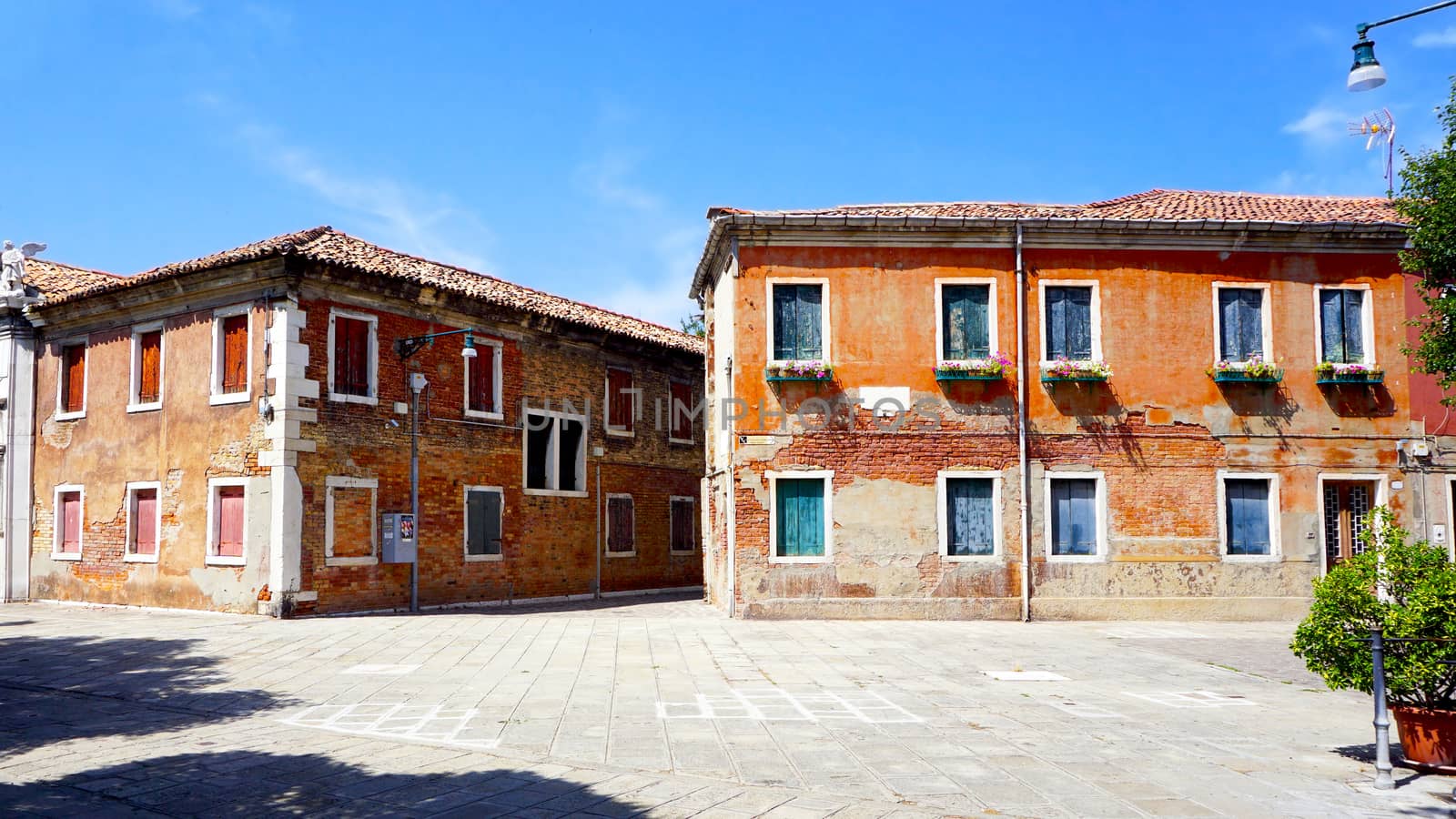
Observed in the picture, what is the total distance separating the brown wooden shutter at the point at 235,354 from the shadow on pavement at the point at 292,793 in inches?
487

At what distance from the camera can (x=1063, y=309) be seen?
58.8 feet

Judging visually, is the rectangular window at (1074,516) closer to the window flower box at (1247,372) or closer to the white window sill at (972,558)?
the white window sill at (972,558)

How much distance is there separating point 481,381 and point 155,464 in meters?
6.16

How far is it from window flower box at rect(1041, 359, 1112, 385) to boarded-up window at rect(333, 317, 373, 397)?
1204cm

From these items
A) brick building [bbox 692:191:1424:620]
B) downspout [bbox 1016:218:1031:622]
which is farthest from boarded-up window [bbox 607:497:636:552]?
downspout [bbox 1016:218:1031:622]

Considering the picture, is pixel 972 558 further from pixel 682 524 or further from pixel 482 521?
pixel 682 524

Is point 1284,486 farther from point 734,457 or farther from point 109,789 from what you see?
point 109,789

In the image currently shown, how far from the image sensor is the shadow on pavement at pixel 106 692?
28.8ft

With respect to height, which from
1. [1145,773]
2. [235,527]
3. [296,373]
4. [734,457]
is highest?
[296,373]

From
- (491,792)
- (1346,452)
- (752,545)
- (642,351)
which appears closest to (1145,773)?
(491,792)

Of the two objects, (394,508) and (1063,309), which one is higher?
(1063,309)

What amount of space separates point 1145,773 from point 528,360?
1717 cm

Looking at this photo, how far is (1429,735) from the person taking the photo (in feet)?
22.7

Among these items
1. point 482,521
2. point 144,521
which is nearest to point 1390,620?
point 482,521
